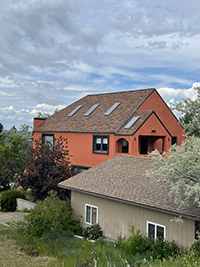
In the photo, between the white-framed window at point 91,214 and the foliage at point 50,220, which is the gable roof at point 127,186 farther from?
the foliage at point 50,220

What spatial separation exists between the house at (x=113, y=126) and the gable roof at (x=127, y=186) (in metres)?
5.46

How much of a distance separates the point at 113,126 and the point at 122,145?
2.07 m

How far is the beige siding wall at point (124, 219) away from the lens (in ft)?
39.9

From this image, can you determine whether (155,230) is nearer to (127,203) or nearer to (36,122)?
(127,203)

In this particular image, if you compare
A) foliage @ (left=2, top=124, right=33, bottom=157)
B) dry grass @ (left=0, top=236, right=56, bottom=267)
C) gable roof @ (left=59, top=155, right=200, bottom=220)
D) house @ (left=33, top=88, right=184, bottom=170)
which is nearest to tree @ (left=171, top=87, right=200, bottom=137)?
house @ (left=33, top=88, right=184, bottom=170)

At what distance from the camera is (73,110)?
32.6m

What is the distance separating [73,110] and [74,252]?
858 inches

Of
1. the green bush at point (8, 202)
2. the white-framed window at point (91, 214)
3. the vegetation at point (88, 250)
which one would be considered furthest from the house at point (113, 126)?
the vegetation at point (88, 250)

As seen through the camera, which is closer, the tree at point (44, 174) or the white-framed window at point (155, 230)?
the white-framed window at point (155, 230)

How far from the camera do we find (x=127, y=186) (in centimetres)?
1544

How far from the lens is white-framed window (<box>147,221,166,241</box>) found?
12852 mm

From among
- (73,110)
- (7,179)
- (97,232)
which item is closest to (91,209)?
(97,232)

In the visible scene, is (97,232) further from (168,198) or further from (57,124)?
(57,124)

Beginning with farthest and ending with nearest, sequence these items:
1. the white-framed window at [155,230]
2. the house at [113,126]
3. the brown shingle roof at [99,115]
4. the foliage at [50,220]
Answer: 1. the brown shingle roof at [99,115]
2. the house at [113,126]
3. the foliage at [50,220]
4. the white-framed window at [155,230]
